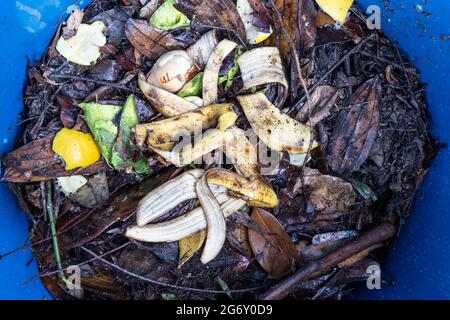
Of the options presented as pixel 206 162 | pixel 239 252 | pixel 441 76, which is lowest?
pixel 239 252

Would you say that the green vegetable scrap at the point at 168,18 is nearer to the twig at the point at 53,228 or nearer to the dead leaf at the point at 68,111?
the dead leaf at the point at 68,111

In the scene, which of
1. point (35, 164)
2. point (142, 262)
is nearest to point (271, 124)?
point (142, 262)

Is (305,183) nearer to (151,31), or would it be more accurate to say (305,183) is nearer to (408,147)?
(408,147)

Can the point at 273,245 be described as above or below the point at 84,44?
below

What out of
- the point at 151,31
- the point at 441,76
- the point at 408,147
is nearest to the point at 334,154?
the point at 408,147

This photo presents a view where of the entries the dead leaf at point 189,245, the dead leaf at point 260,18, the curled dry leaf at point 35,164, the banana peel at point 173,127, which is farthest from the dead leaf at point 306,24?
the curled dry leaf at point 35,164

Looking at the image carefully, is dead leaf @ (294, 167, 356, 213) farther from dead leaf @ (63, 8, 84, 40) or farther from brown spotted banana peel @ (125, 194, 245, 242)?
dead leaf @ (63, 8, 84, 40)

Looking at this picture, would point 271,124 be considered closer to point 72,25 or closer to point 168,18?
point 168,18
